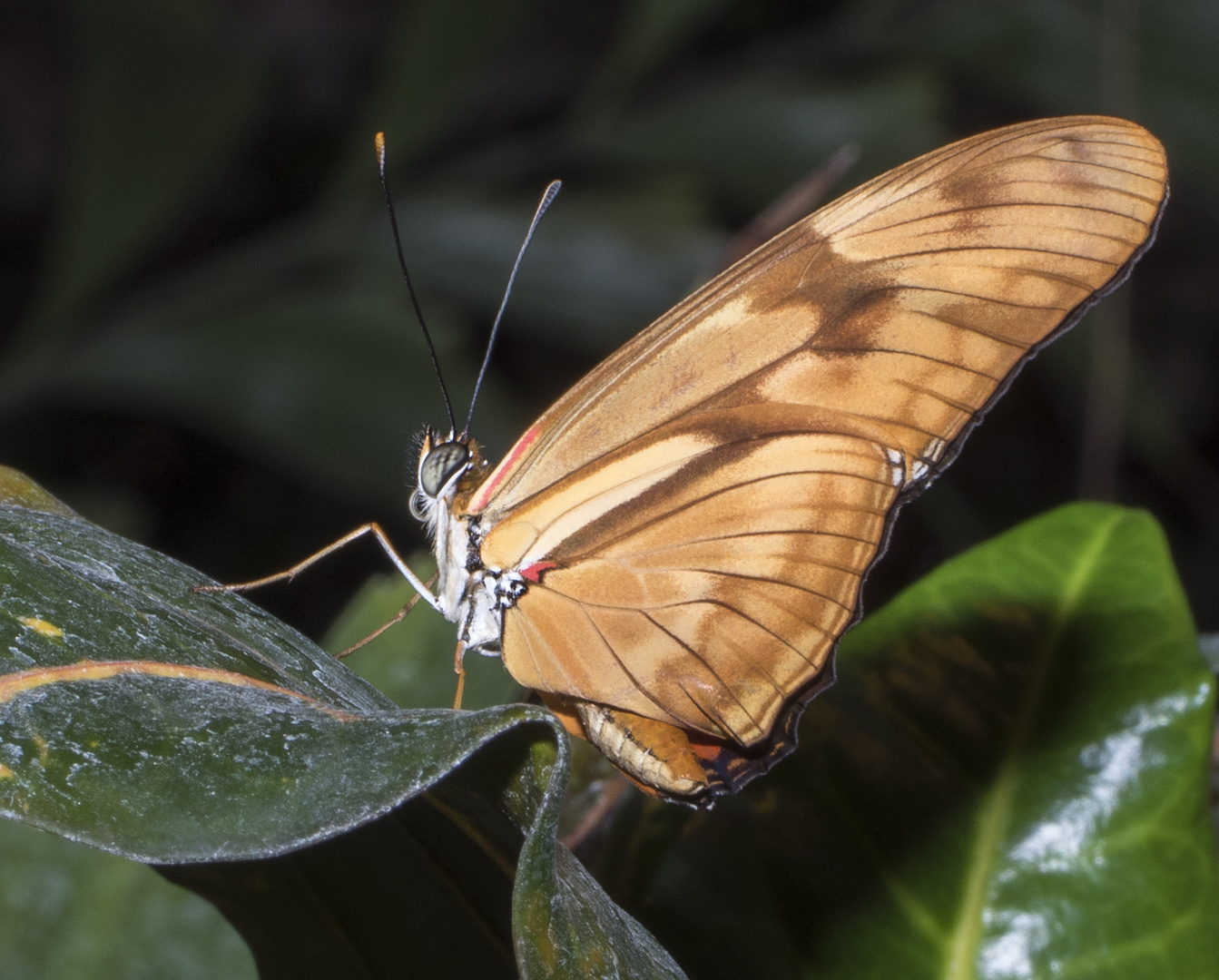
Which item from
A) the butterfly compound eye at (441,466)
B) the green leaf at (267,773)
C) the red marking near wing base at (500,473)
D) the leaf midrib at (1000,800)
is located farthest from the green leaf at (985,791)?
the butterfly compound eye at (441,466)

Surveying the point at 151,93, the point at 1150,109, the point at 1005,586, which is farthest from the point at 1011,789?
the point at 151,93

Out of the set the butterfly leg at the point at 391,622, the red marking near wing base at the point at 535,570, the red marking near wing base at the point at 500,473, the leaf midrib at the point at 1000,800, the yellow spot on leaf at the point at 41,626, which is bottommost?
the leaf midrib at the point at 1000,800

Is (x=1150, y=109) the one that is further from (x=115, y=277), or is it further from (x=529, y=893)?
(x=529, y=893)

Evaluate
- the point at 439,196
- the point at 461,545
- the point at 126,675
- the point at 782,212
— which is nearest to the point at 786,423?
the point at 782,212

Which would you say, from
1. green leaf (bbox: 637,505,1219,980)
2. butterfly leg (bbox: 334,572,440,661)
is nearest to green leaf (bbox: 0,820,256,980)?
butterfly leg (bbox: 334,572,440,661)

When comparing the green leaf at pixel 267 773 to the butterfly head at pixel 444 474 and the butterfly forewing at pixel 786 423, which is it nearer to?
the butterfly forewing at pixel 786 423

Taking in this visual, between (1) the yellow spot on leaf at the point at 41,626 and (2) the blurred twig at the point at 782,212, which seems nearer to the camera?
(1) the yellow spot on leaf at the point at 41,626

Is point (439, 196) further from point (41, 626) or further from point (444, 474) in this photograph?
point (41, 626)
